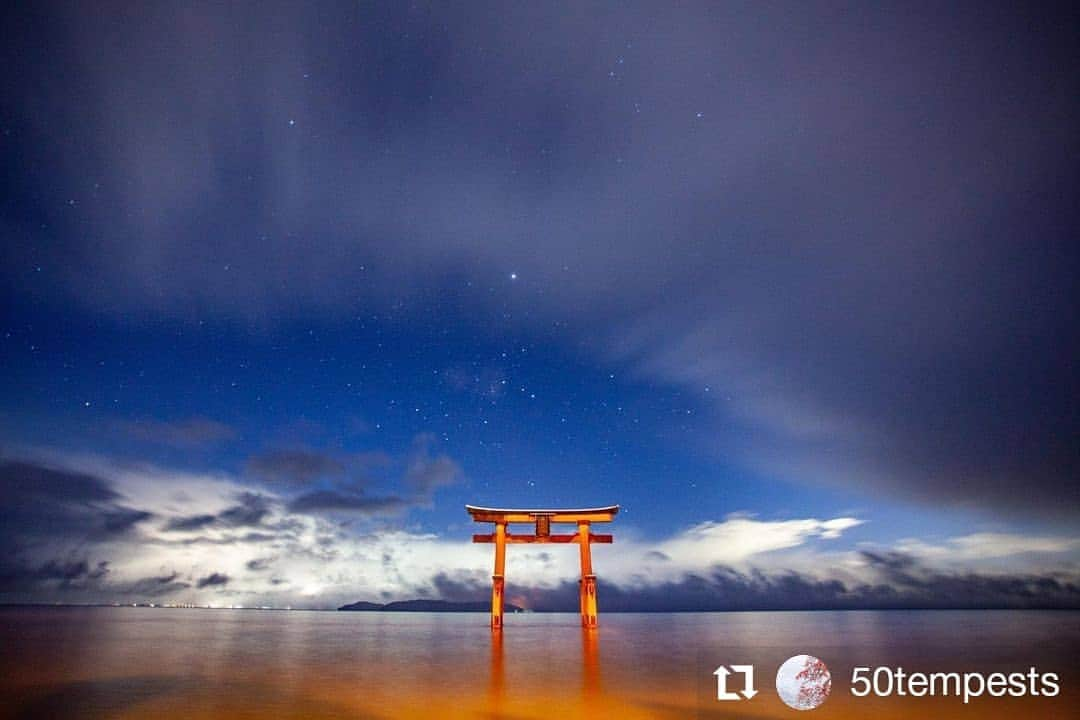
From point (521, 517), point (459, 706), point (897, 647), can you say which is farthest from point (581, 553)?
point (897, 647)

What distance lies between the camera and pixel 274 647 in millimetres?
21391

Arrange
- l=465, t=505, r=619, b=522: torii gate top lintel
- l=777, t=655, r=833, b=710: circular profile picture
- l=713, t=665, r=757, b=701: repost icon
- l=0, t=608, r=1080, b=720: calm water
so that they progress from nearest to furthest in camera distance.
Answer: l=0, t=608, r=1080, b=720: calm water
l=777, t=655, r=833, b=710: circular profile picture
l=713, t=665, r=757, b=701: repost icon
l=465, t=505, r=619, b=522: torii gate top lintel

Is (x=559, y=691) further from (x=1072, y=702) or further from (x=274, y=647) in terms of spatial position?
(x=274, y=647)

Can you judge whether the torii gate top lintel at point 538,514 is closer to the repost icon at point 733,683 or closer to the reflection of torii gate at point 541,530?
the reflection of torii gate at point 541,530

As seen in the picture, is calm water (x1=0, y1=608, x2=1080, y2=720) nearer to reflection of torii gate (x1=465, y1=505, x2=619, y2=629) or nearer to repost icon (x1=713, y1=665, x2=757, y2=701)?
repost icon (x1=713, y1=665, x2=757, y2=701)

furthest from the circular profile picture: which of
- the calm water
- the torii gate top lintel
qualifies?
the torii gate top lintel

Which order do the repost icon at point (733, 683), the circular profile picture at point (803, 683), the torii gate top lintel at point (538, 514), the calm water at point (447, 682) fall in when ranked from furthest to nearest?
the torii gate top lintel at point (538, 514), the repost icon at point (733, 683), the circular profile picture at point (803, 683), the calm water at point (447, 682)

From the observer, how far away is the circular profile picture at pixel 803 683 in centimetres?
980

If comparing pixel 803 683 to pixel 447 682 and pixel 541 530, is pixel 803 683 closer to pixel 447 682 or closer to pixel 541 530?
pixel 447 682

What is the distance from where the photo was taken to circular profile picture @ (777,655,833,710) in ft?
32.1

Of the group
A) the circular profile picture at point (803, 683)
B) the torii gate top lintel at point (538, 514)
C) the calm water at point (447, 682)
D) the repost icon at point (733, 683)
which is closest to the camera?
the calm water at point (447, 682)

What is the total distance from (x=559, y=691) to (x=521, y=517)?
10.5 meters

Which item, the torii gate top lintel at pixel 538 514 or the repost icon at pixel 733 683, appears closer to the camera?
the repost icon at pixel 733 683

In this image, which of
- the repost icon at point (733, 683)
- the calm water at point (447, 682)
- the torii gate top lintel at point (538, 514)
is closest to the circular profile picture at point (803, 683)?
the calm water at point (447, 682)
